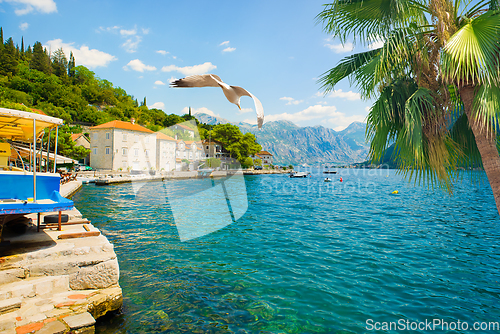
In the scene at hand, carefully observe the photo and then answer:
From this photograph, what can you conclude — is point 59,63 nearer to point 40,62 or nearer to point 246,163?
point 40,62

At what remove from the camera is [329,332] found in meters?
4.73

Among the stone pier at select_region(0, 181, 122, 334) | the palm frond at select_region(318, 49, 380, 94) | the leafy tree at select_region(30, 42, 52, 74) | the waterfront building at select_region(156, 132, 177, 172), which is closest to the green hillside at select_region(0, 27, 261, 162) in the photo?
the leafy tree at select_region(30, 42, 52, 74)

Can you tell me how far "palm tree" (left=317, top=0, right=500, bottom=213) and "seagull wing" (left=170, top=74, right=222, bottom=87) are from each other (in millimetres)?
3383

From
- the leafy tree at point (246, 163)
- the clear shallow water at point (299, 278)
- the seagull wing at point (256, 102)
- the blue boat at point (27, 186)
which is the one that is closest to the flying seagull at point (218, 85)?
the seagull wing at point (256, 102)

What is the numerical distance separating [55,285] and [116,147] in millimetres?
54567

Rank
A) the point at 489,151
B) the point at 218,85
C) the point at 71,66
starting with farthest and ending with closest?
the point at 71,66
the point at 489,151
the point at 218,85

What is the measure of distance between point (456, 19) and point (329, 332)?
237 inches

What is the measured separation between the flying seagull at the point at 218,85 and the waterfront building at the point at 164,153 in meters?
61.6

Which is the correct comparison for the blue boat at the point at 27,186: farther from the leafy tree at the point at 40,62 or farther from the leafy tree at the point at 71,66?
the leafy tree at the point at 71,66

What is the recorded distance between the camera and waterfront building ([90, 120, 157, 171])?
172ft

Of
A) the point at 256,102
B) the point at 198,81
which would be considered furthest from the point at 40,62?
the point at 256,102

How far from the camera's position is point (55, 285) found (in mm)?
4582

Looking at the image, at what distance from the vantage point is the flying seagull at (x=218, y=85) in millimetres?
1717

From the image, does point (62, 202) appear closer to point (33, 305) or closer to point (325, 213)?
point (33, 305)
